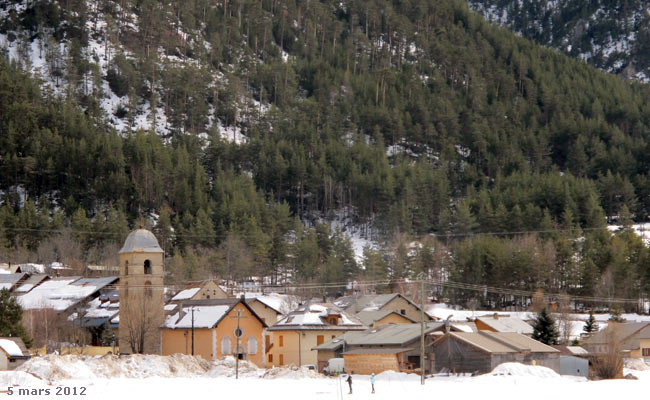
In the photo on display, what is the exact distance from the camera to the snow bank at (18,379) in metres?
52.7

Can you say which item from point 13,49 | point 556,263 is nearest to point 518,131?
point 556,263

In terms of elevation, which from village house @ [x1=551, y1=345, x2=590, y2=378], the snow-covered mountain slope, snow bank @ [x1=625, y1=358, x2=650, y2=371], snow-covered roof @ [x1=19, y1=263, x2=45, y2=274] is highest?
the snow-covered mountain slope

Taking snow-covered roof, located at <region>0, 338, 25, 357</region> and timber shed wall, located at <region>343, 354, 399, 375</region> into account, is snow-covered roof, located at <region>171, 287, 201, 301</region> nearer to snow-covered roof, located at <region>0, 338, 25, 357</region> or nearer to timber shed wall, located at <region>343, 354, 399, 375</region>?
snow-covered roof, located at <region>0, 338, 25, 357</region>

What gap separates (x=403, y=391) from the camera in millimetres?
55750

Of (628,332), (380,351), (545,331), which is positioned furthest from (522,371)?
(628,332)

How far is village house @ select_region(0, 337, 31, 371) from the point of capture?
65.6 metres

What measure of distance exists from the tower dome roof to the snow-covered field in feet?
52.9

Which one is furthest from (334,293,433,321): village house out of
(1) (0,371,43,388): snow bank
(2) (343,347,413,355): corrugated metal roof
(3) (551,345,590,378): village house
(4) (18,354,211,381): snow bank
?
(1) (0,371,43,388): snow bank

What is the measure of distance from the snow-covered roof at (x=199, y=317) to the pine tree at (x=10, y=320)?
12571 millimetres

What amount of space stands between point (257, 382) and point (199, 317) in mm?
22179

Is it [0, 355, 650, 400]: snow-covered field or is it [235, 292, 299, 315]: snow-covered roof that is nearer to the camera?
[0, 355, 650, 400]: snow-covered field

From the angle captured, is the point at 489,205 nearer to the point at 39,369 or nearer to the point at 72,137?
the point at 72,137

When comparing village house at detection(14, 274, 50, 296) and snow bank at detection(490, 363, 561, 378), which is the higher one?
village house at detection(14, 274, 50, 296)

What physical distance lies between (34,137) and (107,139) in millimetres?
11396
